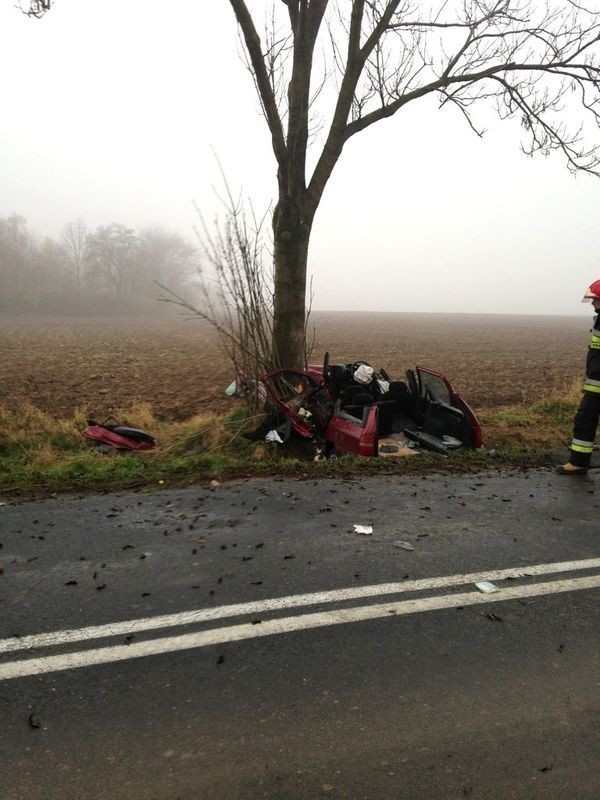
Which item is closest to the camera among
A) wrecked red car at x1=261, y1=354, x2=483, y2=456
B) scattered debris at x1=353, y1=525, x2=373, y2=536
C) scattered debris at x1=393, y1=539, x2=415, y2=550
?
scattered debris at x1=393, y1=539, x2=415, y2=550

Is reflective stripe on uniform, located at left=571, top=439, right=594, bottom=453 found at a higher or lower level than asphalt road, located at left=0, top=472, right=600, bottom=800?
higher

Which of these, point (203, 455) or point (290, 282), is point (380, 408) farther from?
point (203, 455)

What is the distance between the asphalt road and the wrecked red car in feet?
8.78

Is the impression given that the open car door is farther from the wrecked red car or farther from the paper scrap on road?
the paper scrap on road

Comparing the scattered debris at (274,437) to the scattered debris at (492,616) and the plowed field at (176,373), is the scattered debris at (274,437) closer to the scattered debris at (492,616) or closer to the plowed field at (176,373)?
the plowed field at (176,373)

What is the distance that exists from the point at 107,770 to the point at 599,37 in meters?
11.1

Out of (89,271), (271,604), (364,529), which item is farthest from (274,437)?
(89,271)

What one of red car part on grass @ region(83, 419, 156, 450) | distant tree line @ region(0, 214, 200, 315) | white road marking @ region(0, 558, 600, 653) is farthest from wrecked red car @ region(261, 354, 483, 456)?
distant tree line @ region(0, 214, 200, 315)

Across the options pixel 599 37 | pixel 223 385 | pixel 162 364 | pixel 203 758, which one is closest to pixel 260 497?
pixel 203 758

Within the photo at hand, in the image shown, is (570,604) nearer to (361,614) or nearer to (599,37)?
(361,614)

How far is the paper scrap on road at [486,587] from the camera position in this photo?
3434 millimetres

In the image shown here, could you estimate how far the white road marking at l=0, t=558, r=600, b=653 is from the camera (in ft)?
9.77

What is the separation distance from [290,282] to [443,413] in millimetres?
2927

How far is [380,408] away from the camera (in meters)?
8.00
